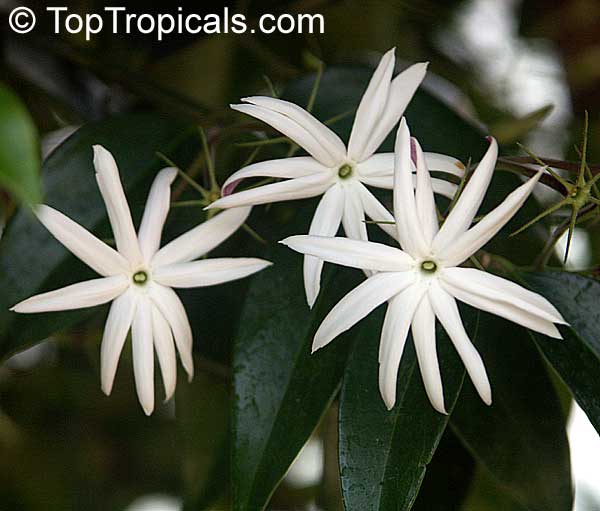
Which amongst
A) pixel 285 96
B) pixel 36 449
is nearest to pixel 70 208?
pixel 285 96

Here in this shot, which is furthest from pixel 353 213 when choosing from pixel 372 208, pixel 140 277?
pixel 140 277

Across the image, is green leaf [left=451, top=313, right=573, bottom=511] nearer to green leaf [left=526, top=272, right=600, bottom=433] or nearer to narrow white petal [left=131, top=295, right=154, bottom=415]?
green leaf [left=526, top=272, right=600, bottom=433]

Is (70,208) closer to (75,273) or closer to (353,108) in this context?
(75,273)

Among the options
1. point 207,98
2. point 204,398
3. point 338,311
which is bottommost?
point 338,311

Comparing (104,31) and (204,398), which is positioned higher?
(104,31)

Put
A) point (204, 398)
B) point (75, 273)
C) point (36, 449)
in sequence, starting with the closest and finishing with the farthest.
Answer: point (75, 273) → point (204, 398) → point (36, 449)

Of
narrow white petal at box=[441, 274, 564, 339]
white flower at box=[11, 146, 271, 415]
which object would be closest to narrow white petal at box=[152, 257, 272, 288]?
white flower at box=[11, 146, 271, 415]

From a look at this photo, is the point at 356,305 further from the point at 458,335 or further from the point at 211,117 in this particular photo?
the point at 211,117
